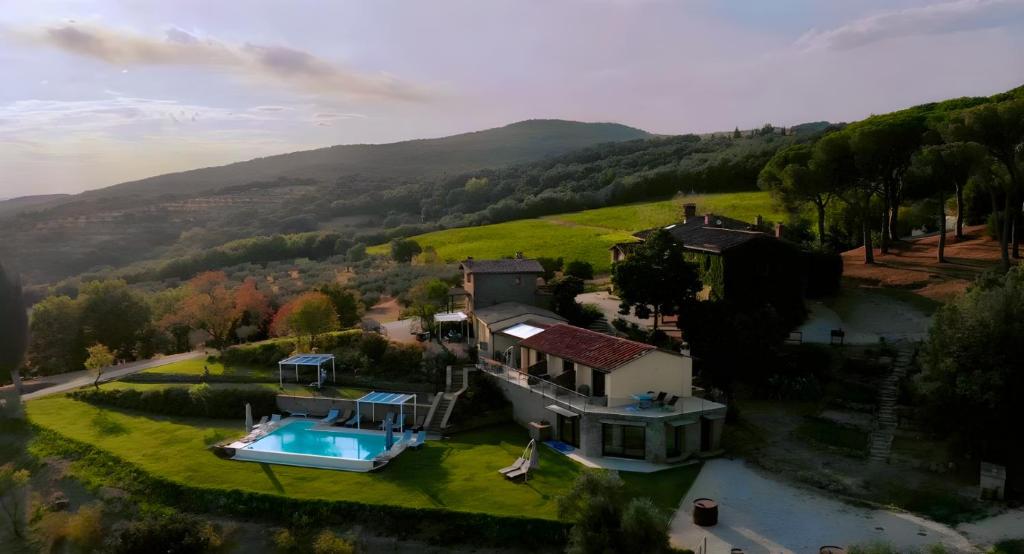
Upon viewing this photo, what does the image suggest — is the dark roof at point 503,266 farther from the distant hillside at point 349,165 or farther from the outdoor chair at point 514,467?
the distant hillside at point 349,165

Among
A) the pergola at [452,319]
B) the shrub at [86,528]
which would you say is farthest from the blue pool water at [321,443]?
the pergola at [452,319]

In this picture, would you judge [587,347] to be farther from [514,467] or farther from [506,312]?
[506,312]

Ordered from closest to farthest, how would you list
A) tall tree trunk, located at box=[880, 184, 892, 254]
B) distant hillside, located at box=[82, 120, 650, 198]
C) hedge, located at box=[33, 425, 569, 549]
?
hedge, located at box=[33, 425, 569, 549] < tall tree trunk, located at box=[880, 184, 892, 254] < distant hillside, located at box=[82, 120, 650, 198]

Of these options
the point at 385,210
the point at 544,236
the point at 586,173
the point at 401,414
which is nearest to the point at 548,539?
the point at 401,414

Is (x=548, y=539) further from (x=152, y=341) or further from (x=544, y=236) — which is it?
(x=544, y=236)

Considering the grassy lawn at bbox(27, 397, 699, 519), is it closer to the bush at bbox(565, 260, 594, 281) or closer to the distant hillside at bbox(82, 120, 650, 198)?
the bush at bbox(565, 260, 594, 281)

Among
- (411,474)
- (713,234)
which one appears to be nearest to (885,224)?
(713,234)

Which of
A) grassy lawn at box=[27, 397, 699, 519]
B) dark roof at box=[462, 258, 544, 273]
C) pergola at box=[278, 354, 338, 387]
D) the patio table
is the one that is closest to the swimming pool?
grassy lawn at box=[27, 397, 699, 519]
